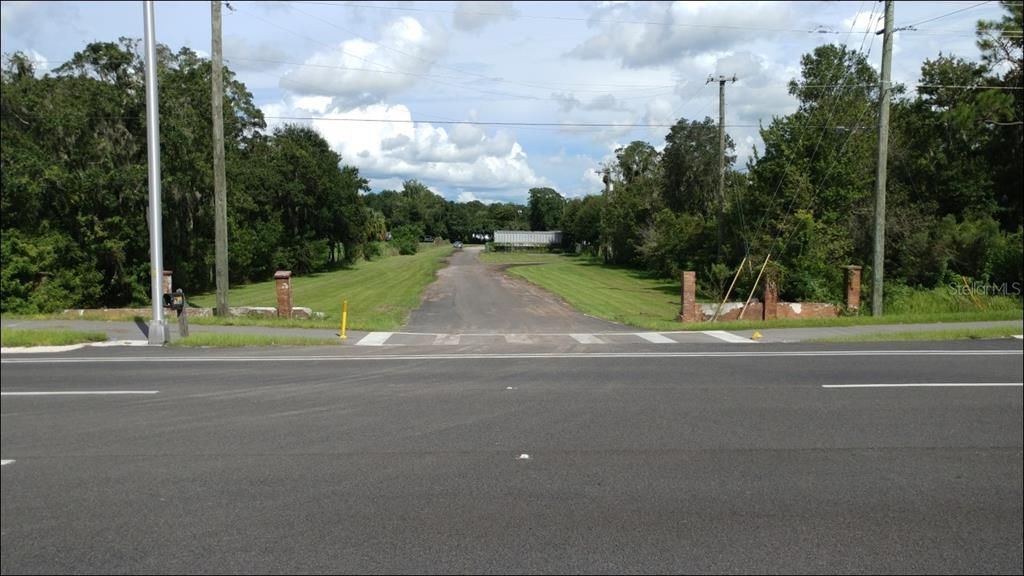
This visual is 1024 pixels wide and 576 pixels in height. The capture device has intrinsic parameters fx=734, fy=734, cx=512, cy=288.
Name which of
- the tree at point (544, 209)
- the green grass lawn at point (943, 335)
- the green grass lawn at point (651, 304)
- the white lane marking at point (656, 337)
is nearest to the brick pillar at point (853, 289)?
the green grass lawn at point (651, 304)

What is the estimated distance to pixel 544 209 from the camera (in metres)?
137

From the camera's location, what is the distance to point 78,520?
16.2 ft

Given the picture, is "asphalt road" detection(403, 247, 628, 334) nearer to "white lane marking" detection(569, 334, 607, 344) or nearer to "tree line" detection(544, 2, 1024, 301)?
"white lane marking" detection(569, 334, 607, 344)

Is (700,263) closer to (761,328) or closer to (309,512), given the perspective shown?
(761,328)

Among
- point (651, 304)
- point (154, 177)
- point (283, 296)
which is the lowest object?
point (651, 304)

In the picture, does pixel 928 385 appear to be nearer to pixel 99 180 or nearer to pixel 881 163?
pixel 881 163

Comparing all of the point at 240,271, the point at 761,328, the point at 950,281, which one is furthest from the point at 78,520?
the point at 240,271

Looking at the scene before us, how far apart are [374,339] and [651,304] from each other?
1654cm

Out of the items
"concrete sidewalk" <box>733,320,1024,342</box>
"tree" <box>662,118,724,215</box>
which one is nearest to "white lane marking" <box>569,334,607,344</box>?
"concrete sidewalk" <box>733,320,1024,342</box>

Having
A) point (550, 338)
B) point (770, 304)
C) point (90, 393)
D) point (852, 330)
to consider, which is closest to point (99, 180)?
point (550, 338)

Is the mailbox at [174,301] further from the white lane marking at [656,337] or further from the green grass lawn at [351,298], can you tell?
the white lane marking at [656,337]

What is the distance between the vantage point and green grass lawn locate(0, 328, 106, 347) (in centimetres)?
1147

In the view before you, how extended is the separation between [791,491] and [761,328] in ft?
45.1

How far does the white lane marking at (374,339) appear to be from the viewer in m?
15.3
